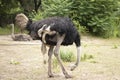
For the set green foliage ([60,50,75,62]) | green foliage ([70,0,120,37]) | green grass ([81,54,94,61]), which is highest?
green foliage ([60,50,75,62])

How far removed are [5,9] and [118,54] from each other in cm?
1182

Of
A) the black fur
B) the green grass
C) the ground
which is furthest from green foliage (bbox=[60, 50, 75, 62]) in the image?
the black fur

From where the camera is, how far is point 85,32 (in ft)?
62.3

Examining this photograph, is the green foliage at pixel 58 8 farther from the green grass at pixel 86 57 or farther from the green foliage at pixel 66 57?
the green foliage at pixel 66 57

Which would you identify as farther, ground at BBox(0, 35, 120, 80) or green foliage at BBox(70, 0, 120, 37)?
green foliage at BBox(70, 0, 120, 37)

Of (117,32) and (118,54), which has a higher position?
(118,54)

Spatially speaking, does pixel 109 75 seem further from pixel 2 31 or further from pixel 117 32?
pixel 2 31

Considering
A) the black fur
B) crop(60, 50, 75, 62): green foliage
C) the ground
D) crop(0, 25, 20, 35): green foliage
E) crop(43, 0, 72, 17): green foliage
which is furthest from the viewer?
crop(0, 25, 20, 35): green foliage

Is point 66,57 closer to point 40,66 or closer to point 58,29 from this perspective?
point 40,66

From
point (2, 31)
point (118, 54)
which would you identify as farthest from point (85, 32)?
point (118, 54)

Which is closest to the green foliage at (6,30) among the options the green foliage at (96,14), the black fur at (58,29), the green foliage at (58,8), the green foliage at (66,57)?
the green foliage at (58,8)

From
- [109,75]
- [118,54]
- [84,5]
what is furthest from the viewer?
[84,5]

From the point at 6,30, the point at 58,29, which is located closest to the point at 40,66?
the point at 58,29

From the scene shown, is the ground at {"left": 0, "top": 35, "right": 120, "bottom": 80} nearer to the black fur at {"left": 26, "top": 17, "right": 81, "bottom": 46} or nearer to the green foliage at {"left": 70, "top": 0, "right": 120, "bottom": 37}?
the black fur at {"left": 26, "top": 17, "right": 81, "bottom": 46}
